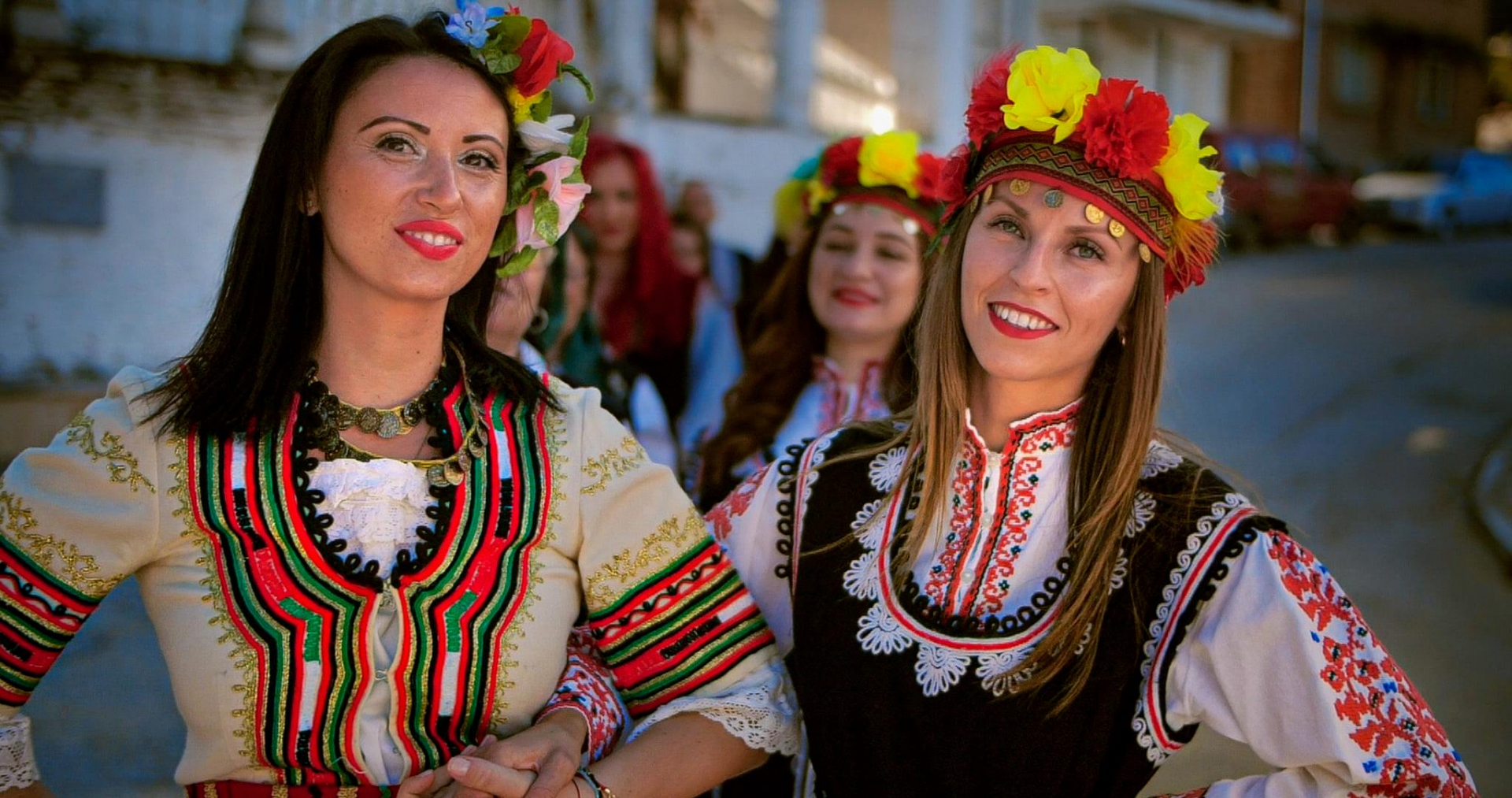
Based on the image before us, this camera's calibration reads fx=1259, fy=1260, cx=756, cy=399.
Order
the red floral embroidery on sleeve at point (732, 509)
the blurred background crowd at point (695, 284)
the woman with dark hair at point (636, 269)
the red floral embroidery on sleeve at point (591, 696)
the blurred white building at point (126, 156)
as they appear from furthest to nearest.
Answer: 1. the blurred white building at point (126, 156)
2. the woman with dark hair at point (636, 269)
3. the blurred background crowd at point (695, 284)
4. the red floral embroidery on sleeve at point (732, 509)
5. the red floral embroidery on sleeve at point (591, 696)

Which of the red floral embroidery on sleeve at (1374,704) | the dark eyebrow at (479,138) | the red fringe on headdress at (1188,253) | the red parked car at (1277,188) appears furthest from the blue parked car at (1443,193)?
the dark eyebrow at (479,138)

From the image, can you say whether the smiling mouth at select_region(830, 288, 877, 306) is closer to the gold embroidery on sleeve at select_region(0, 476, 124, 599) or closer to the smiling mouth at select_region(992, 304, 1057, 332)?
the smiling mouth at select_region(992, 304, 1057, 332)

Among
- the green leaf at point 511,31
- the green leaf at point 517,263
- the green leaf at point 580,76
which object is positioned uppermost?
the green leaf at point 511,31

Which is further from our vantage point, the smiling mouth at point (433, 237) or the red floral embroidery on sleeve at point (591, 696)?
the red floral embroidery on sleeve at point (591, 696)

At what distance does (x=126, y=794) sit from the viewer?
3.80 meters

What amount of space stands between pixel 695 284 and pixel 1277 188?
1467cm

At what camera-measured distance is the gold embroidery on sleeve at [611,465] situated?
2.10m

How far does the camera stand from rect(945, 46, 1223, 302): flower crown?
6.93 feet

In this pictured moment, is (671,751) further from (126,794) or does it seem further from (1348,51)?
(1348,51)

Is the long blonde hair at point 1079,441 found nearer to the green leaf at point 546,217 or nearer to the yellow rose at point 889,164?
the green leaf at point 546,217

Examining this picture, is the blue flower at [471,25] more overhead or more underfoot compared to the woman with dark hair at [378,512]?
more overhead

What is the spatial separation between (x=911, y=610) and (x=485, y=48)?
1190 mm

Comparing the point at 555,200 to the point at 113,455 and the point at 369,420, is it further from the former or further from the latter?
the point at 113,455

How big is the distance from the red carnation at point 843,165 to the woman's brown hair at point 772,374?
103 mm
